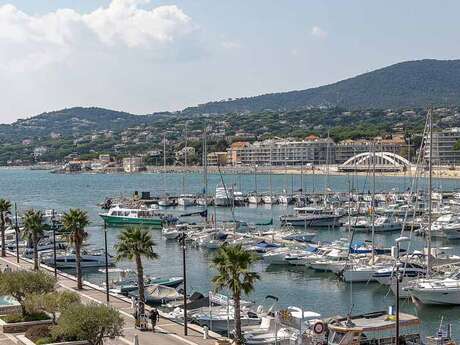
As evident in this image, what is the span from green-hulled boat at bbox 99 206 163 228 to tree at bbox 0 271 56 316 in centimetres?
5806

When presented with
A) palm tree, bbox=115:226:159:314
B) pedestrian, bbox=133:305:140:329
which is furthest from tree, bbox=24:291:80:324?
palm tree, bbox=115:226:159:314

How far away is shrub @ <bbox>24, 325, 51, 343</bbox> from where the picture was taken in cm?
2933

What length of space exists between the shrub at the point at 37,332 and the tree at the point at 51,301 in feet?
1.86

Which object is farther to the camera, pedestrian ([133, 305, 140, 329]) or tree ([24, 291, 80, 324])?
pedestrian ([133, 305, 140, 329])

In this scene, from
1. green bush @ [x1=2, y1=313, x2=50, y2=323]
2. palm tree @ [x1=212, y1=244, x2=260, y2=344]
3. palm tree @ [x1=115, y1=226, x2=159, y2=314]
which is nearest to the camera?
palm tree @ [x1=212, y1=244, x2=260, y2=344]

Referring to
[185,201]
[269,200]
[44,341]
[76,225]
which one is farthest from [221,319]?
[269,200]

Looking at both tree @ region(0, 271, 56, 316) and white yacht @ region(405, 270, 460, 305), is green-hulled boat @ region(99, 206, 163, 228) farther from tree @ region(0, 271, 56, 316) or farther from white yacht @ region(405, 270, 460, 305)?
tree @ region(0, 271, 56, 316)

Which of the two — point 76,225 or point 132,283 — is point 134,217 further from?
point 76,225

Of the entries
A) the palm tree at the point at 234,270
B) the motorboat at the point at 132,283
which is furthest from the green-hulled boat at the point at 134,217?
the palm tree at the point at 234,270

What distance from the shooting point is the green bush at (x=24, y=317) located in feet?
104

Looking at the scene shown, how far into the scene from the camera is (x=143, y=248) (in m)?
34.4

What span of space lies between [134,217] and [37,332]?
209 feet

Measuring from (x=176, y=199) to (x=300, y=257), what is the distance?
7214 cm

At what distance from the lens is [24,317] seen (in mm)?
32156
